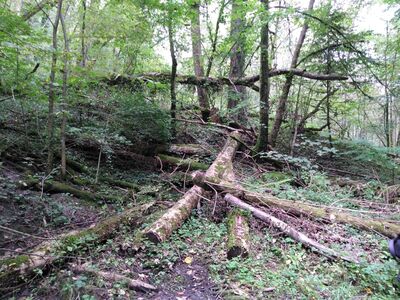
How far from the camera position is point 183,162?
6961 millimetres

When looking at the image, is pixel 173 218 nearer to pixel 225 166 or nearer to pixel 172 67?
pixel 225 166

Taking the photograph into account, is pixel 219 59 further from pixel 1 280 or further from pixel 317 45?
pixel 1 280

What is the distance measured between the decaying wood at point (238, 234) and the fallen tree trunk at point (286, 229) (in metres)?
0.21

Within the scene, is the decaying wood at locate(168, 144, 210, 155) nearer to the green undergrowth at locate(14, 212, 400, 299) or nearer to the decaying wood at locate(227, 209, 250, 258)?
the decaying wood at locate(227, 209, 250, 258)

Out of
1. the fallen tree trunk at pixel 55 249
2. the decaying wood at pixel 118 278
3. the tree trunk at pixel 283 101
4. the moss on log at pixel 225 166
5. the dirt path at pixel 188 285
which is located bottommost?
the dirt path at pixel 188 285

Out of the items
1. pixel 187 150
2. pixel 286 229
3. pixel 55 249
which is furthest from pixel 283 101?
pixel 55 249

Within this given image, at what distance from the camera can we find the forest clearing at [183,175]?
3.16 meters

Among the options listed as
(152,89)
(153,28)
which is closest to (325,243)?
(152,89)

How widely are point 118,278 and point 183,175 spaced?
3.55 meters

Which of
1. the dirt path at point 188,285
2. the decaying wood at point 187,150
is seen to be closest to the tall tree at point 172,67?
the decaying wood at point 187,150

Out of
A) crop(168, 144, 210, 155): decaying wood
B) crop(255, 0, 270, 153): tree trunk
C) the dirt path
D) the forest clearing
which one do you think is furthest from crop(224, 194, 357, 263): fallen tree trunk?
crop(255, 0, 270, 153): tree trunk

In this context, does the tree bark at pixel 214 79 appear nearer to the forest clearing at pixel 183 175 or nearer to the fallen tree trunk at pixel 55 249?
the forest clearing at pixel 183 175

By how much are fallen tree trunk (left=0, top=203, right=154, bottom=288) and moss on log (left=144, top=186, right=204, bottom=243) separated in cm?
60

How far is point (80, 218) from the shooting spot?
4648 millimetres
